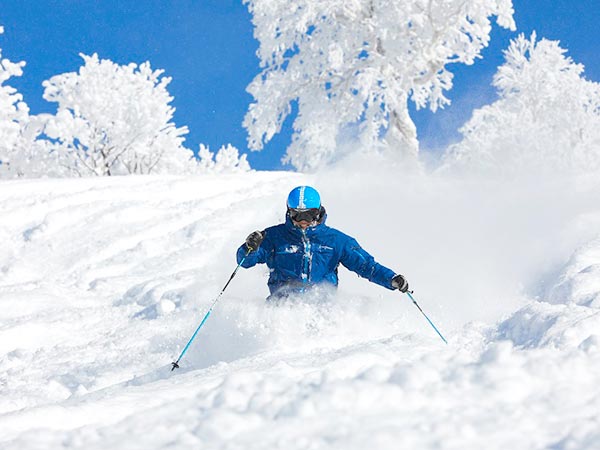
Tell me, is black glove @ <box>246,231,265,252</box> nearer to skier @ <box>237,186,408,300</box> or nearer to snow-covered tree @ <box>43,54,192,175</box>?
skier @ <box>237,186,408,300</box>

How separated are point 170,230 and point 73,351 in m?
5.03

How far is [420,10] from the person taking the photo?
20156 mm

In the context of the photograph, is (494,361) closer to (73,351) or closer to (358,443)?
(358,443)

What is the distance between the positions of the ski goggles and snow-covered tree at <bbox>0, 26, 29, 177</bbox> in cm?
2334

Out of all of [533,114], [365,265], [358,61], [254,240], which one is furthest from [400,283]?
[533,114]

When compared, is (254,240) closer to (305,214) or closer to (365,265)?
(305,214)

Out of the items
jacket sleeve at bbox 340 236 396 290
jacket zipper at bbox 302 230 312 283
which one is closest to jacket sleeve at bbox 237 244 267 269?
jacket zipper at bbox 302 230 312 283

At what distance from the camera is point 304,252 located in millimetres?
6281

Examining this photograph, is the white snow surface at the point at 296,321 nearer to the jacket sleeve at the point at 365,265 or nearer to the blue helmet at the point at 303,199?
the jacket sleeve at the point at 365,265

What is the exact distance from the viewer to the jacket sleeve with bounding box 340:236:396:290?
6056 mm

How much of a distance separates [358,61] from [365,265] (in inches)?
619

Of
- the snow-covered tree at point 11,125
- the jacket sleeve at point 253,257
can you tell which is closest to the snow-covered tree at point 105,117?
the snow-covered tree at point 11,125

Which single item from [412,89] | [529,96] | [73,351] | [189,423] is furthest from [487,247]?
[529,96]

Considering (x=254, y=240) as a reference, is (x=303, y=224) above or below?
above
